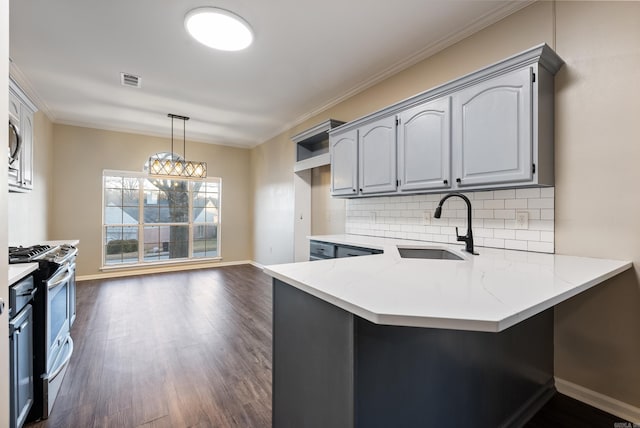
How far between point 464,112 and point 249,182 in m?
5.38

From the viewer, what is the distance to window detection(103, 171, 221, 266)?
18.3 feet

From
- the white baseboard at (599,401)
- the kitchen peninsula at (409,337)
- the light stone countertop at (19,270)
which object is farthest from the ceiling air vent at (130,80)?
the white baseboard at (599,401)

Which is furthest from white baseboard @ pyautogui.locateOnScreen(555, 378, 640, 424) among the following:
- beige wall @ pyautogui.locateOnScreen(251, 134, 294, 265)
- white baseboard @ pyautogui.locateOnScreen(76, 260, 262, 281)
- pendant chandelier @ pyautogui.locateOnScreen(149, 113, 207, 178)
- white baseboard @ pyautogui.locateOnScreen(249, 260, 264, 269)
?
white baseboard @ pyautogui.locateOnScreen(76, 260, 262, 281)

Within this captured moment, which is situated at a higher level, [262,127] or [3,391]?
[262,127]

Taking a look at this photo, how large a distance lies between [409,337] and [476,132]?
1.67m

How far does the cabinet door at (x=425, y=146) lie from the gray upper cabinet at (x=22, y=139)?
3.08 m

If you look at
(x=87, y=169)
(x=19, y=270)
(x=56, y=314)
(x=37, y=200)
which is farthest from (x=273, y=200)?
(x=19, y=270)

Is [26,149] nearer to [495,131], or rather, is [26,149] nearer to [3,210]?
[3,210]

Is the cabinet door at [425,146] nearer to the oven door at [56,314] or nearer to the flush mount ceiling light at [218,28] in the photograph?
the flush mount ceiling light at [218,28]

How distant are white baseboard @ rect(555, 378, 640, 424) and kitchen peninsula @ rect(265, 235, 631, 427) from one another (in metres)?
→ 0.51

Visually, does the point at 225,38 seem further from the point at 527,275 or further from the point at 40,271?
the point at 527,275

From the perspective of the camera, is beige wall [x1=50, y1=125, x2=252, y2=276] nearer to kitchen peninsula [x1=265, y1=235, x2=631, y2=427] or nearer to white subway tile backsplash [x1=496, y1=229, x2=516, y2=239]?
kitchen peninsula [x1=265, y1=235, x2=631, y2=427]

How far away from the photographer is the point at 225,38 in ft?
8.50

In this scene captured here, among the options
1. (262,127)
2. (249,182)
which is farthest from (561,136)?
(249,182)
